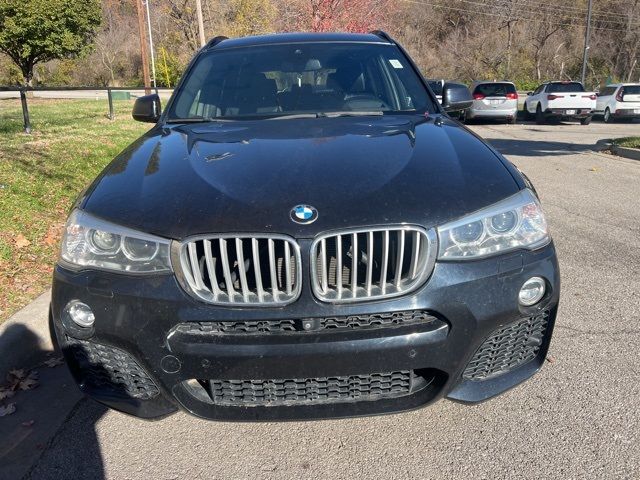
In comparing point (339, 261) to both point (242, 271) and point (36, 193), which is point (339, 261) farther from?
point (36, 193)

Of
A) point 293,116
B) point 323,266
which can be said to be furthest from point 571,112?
point 323,266

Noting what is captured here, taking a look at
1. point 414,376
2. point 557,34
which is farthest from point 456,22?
point 414,376

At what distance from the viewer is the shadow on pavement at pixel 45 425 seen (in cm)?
256

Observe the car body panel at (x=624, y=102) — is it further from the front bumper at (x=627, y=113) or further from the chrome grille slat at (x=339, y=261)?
the chrome grille slat at (x=339, y=261)

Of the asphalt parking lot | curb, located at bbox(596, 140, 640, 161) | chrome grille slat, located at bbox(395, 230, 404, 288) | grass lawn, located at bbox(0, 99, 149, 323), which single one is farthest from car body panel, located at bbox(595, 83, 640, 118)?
chrome grille slat, located at bbox(395, 230, 404, 288)

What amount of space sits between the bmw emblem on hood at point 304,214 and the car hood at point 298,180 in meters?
0.02

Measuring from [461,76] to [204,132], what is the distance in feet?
162

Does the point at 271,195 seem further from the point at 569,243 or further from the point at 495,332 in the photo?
the point at 569,243

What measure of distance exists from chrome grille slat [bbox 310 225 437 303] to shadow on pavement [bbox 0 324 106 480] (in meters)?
1.33

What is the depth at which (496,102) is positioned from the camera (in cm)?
2062

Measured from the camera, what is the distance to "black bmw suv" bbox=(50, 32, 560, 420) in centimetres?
213

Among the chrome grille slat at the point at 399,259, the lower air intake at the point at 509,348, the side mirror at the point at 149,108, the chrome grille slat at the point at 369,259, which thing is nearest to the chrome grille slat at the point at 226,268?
the chrome grille slat at the point at 369,259

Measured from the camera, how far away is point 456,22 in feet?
183

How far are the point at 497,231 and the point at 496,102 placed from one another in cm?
1969
